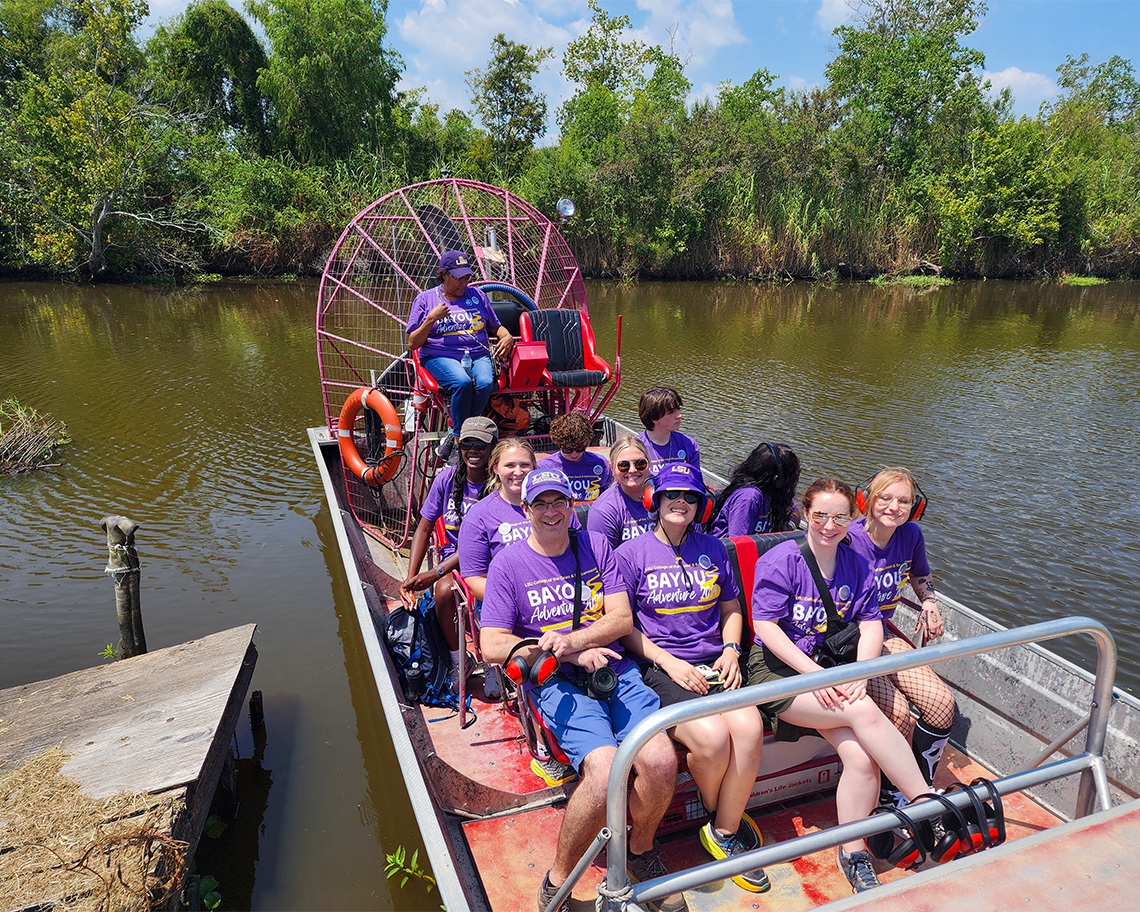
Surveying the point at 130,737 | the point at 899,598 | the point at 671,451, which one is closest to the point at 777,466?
the point at 671,451

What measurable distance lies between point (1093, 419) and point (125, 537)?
14058 mm

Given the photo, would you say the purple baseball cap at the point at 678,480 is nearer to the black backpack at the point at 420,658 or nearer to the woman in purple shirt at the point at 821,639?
the woman in purple shirt at the point at 821,639

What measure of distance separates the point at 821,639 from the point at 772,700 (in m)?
1.51

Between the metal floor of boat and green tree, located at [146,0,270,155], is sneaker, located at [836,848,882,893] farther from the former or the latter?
green tree, located at [146,0,270,155]

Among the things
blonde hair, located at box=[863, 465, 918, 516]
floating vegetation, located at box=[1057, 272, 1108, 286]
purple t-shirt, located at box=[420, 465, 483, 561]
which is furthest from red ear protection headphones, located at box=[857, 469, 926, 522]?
floating vegetation, located at box=[1057, 272, 1108, 286]

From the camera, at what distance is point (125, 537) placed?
483 centimetres

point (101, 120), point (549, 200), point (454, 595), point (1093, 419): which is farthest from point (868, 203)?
point (454, 595)

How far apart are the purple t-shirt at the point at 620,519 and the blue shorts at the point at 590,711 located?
94 centimetres

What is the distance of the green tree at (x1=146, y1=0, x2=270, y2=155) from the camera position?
A: 106 feet

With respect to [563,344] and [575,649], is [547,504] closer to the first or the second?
[575,649]

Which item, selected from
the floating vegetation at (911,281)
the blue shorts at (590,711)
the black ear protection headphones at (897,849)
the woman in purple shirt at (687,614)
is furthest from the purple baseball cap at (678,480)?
the floating vegetation at (911,281)

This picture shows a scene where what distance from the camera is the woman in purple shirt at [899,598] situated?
3107 millimetres

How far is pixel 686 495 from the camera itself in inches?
122

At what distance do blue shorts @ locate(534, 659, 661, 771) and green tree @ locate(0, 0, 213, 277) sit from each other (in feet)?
94.1
